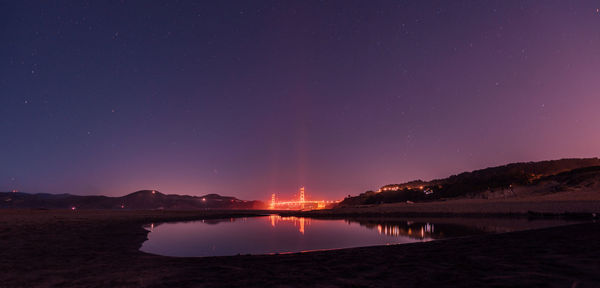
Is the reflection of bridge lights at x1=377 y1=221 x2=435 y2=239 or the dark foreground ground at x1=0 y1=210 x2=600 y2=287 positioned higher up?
the dark foreground ground at x1=0 y1=210 x2=600 y2=287

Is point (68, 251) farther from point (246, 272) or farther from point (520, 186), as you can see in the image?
point (520, 186)

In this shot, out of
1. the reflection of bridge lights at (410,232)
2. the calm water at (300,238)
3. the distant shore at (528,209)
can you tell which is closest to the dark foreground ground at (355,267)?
the calm water at (300,238)

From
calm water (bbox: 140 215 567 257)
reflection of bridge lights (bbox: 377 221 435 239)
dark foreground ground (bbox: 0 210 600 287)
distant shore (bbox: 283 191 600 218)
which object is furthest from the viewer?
distant shore (bbox: 283 191 600 218)

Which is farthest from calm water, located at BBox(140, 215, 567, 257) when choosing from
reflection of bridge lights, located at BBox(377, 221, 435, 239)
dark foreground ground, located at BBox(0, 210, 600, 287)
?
dark foreground ground, located at BBox(0, 210, 600, 287)

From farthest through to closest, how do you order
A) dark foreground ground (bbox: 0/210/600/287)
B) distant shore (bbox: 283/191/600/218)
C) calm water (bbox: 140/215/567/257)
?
distant shore (bbox: 283/191/600/218), calm water (bbox: 140/215/567/257), dark foreground ground (bbox: 0/210/600/287)

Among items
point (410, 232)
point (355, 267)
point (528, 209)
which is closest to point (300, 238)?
point (410, 232)

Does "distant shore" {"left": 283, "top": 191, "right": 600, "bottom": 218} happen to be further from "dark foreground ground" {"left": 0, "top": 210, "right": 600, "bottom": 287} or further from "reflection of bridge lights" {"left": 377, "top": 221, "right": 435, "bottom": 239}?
"dark foreground ground" {"left": 0, "top": 210, "right": 600, "bottom": 287}

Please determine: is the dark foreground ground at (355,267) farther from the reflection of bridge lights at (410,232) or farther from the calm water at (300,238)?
the reflection of bridge lights at (410,232)

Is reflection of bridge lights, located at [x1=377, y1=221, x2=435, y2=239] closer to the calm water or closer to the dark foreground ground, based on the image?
the calm water

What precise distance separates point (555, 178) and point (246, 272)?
279 ft

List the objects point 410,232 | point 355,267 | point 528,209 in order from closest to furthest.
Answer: point 355,267, point 410,232, point 528,209

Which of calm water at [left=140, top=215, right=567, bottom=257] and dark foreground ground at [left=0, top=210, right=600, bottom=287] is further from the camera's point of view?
calm water at [left=140, top=215, right=567, bottom=257]

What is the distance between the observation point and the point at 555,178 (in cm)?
7250

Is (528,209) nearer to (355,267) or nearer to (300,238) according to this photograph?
(300,238)
